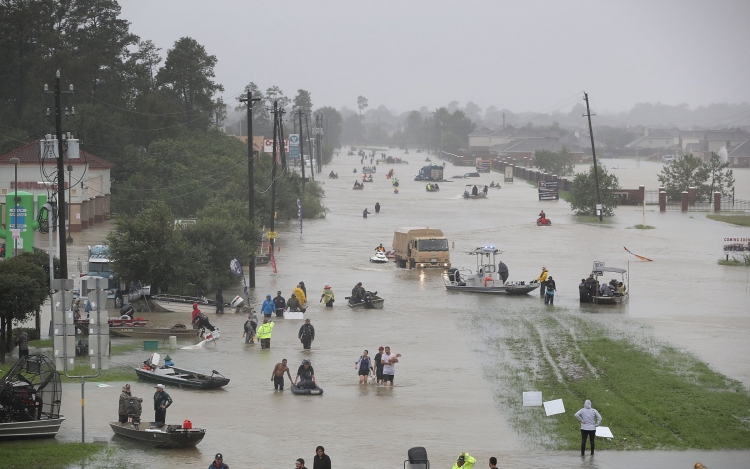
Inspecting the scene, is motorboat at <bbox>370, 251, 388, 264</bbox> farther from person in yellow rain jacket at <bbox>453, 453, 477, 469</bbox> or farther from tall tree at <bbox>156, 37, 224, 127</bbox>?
tall tree at <bbox>156, 37, 224, 127</bbox>

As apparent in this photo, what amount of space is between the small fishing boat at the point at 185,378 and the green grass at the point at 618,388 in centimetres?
670

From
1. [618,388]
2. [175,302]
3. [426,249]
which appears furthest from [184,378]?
[426,249]

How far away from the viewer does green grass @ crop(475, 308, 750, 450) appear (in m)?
21.2

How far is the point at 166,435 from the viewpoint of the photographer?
63.7ft

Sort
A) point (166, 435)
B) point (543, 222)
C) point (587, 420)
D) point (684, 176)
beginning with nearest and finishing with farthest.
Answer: point (166, 435), point (587, 420), point (543, 222), point (684, 176)

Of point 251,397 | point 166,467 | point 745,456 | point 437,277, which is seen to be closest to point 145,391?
point 251,397

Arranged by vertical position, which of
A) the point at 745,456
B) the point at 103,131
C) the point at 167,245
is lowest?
the point at 745,456

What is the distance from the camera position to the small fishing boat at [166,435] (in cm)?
1933

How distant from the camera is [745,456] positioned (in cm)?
1994

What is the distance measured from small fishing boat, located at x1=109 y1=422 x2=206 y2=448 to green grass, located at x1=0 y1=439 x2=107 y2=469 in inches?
24.8

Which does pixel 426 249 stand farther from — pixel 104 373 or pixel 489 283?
pixel 104 373

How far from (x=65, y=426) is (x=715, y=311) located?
1028 inches

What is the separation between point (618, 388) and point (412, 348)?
24.7 ft

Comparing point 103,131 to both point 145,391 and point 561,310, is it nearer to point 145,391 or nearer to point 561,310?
point 561,310
